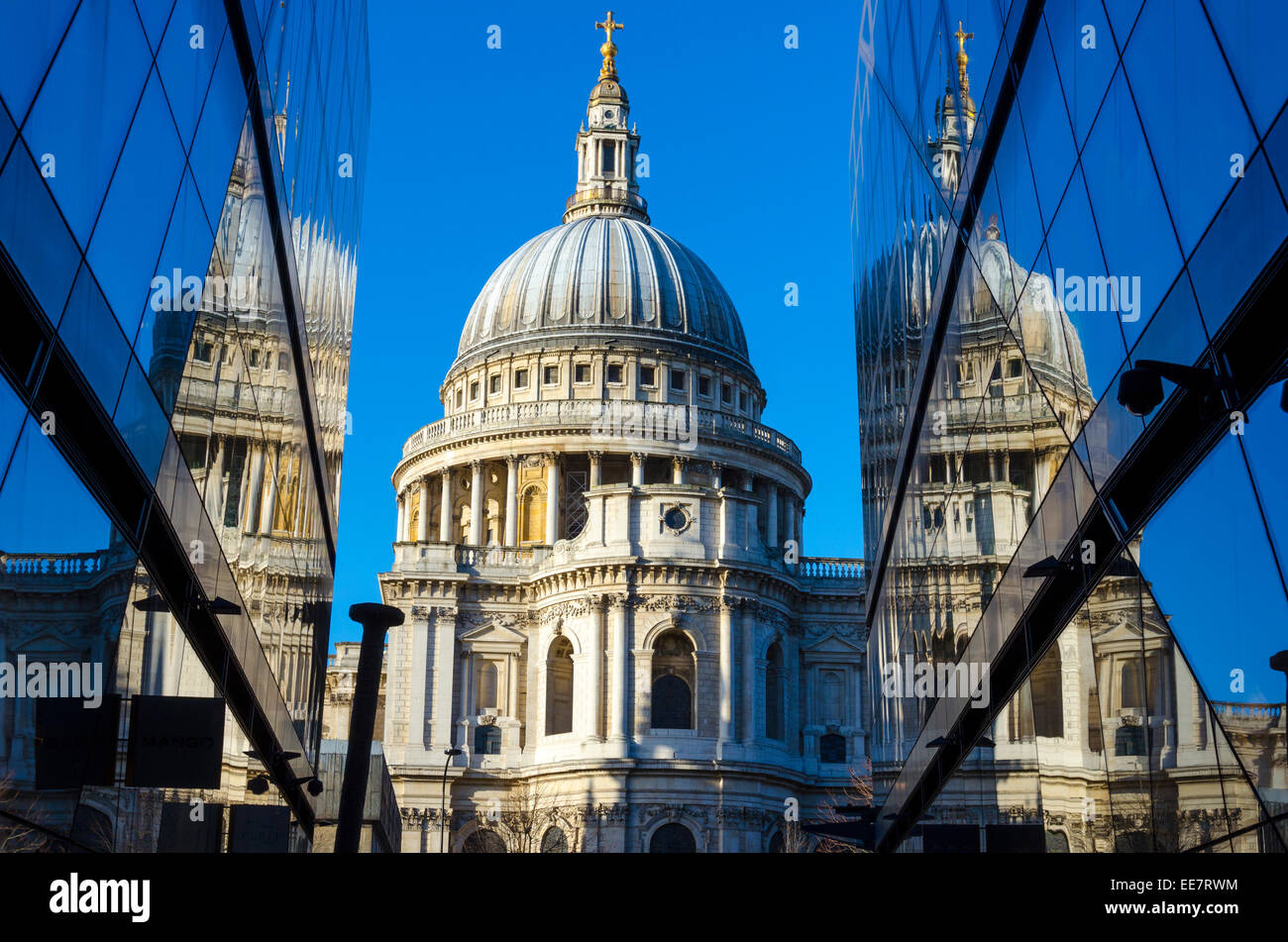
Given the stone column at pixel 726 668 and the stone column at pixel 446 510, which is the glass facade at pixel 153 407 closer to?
the stone column at pixel 726 668

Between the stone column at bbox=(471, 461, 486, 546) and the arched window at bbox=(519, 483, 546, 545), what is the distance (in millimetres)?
2354

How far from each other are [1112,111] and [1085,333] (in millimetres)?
1972

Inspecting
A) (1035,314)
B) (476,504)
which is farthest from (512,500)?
(1035,314)

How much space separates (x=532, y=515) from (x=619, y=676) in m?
17.9

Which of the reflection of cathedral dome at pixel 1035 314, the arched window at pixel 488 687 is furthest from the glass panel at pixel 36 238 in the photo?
the arched window at pixel 488 687

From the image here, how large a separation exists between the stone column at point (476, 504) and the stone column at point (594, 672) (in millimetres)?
14444

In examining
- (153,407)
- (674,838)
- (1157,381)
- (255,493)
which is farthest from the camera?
(674,838)

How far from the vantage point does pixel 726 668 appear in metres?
76.1

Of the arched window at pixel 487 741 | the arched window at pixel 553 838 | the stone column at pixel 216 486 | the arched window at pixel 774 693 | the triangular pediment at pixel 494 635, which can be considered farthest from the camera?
the triangular pediment at pixel 494 635

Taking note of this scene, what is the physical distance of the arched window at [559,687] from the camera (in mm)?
78312

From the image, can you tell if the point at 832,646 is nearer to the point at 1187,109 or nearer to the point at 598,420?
the point at 598,420

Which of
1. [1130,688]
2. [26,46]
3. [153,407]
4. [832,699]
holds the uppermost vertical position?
[832,699]

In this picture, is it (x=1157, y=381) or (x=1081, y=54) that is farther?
(x=1081, y=54)

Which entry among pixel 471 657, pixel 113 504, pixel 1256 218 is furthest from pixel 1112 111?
pixel 471 657
